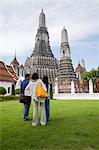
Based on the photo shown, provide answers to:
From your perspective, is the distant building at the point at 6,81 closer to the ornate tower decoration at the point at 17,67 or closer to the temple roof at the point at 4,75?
the temple roof at the point at 4,75

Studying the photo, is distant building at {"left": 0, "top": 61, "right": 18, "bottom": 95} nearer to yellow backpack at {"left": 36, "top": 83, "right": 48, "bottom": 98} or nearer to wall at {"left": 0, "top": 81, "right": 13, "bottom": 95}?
wall at {"left": 0, "top": 81, "right": 13, "bottom": 95}

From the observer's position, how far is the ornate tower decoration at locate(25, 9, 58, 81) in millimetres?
71562

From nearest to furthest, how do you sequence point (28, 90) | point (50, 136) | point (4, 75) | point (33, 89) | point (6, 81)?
point (50, 136) → point (33, 89) → point (28, 90) → point (6, 81) → point (4, 75)

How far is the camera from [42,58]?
73875 millimetres

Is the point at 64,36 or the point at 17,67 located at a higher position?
the point at 64,36

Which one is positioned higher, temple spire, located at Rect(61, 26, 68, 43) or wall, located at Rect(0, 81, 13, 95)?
temple spire, located at Rect(61, 26, 68, 43)

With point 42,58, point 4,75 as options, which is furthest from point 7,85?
point 42,58

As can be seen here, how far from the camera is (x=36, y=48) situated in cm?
7656

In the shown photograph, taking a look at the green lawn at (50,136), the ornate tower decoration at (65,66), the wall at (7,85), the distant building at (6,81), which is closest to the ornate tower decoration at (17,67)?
the ornate tower decoration at (65,66)

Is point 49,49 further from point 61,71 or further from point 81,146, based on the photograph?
point 81,146

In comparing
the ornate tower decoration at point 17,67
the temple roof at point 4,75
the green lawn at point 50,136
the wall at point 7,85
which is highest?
the ornate tower decoration at point 17,67

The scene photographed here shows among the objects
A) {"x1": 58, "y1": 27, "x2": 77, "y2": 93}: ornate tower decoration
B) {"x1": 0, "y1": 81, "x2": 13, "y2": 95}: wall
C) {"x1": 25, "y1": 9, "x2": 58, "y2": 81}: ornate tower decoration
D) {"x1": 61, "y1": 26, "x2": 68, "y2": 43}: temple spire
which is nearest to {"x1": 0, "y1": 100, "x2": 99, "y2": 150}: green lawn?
{"x1": 0, "y1": 81, "x2": 13, "y2": 95}: wall

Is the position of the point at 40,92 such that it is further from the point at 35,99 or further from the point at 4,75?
the point at 4,75

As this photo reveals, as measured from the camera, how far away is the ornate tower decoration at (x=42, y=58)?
2817 inches
